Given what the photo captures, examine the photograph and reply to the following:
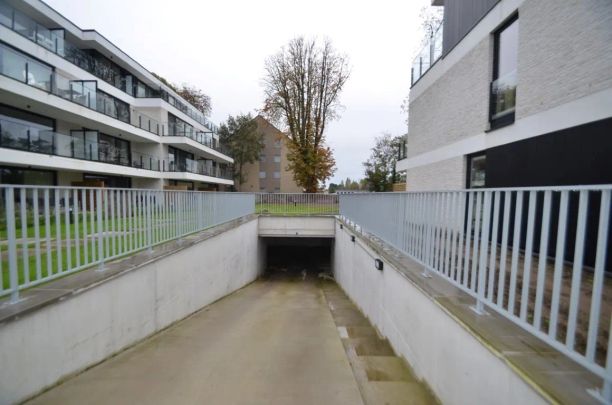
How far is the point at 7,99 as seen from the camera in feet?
39.2

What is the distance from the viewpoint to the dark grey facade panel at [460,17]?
7984 mm

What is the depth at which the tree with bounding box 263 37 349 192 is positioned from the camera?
2342cm

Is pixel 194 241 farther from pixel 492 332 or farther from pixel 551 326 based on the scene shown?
pixel 551 326

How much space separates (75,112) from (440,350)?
18388 mm

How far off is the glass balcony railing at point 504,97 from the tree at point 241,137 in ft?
125

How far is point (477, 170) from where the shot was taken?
8.24 m

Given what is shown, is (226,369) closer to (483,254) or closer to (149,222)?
(149,222)

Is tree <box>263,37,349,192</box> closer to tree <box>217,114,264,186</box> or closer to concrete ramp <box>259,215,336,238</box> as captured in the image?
concrete ramp <box>259,215,336,238</box>

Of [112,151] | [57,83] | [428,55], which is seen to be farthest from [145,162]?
[428,55]

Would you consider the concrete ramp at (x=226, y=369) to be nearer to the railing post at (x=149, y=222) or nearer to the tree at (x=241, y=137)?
the railing post at (x=149, y=222)

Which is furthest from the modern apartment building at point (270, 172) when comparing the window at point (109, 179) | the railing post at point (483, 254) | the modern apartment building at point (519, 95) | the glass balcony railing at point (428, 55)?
the railing post at point (483, 254)

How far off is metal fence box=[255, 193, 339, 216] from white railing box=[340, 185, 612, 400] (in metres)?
8.57

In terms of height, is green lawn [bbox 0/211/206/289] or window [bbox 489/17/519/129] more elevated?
window [bbox 489/17/519/129]

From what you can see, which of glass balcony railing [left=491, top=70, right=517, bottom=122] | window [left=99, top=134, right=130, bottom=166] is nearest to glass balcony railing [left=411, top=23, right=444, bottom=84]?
glass balcony railing [left=491, top=70, right=517, bottom=122]
